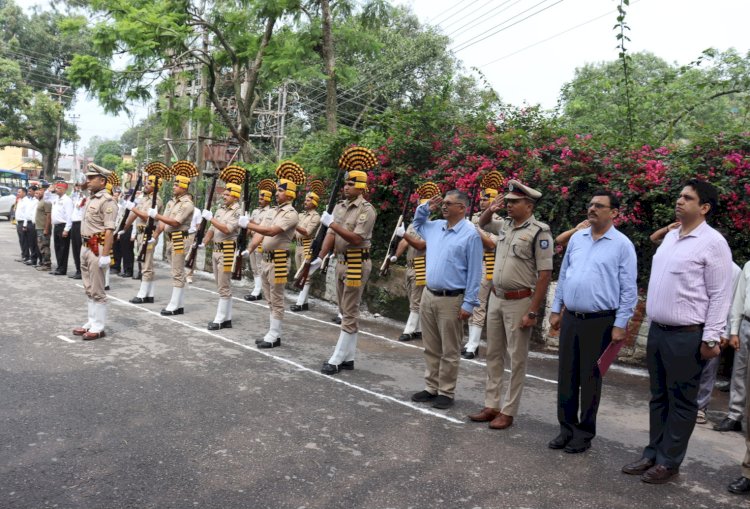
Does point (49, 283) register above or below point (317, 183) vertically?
below

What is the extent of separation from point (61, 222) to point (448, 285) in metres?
11.0

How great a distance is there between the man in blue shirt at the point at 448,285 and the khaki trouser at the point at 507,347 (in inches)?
10.3

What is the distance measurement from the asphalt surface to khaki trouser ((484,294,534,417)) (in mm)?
295

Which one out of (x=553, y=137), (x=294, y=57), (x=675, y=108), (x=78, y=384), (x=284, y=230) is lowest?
(x=78, y=384)

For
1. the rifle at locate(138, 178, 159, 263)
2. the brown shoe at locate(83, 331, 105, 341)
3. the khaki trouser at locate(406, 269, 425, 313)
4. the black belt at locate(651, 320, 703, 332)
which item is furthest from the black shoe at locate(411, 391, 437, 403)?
the rifle at locate(138, 178, 159, 263)

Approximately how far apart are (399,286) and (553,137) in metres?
Result: 3.34

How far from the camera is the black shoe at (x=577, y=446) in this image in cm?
471

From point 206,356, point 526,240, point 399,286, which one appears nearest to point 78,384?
point 206,356

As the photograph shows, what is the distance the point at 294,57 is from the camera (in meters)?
15.1

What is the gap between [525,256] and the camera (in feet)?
16.7

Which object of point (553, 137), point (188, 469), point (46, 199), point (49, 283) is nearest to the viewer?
point (188, 469)

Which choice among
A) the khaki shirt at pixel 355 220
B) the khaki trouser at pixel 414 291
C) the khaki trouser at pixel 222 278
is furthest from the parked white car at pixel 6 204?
the khaki shirt at pixel 355 220

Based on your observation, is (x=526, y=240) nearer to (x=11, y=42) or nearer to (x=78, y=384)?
(x=78, y=384)

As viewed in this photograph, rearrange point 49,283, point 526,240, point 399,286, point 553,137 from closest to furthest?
point 526,240, point 553,137, point 399,286, point 49,283
